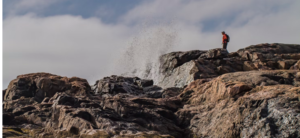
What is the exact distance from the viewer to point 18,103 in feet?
92.4

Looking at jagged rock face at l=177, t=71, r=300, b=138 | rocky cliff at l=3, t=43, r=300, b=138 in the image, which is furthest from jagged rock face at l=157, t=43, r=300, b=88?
jagged rock face at l=177, t=71, r=300, b=138

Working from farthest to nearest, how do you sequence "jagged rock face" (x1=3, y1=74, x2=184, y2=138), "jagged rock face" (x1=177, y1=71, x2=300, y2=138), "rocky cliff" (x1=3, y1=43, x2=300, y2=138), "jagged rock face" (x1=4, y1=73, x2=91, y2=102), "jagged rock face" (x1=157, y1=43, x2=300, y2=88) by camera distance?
"jagged rock face" (x1=157, y1=43, x2=300, y2=88)
"jagged rock face" (x1=4, y1=73, x2=91, y2=102)
"jagged rock face" (x1=3, y1=74, x2=184, y2=138)
"rocky cliff" (x1=3, y1=43, x2=300, y2=138)
"jagged rock face" (x1=177, y1=71, x2=300, y2=138)

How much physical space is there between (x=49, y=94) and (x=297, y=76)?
1787 cm

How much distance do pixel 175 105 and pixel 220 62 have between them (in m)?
9.18

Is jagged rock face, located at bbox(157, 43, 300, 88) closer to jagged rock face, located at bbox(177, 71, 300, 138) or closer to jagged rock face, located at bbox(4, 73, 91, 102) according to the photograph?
jagged rock face, located at bbox(177, 71, 300, 138)

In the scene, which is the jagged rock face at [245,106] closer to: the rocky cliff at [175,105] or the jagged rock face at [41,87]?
the rocky cliff at [175,105]

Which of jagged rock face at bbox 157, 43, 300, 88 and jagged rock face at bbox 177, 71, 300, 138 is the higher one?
jagged rock face at bbox 157, 43, 300, 88

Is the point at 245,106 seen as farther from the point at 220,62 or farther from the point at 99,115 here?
the point at 220,62

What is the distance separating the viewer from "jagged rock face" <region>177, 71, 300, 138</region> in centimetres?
1997

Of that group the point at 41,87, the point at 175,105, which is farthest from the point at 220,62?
the point at 41,87

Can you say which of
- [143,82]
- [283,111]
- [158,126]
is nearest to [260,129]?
[283,111]

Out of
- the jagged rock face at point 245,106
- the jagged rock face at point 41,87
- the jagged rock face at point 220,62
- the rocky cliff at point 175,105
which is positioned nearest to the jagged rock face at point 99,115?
the rocky cliff at point 175,105

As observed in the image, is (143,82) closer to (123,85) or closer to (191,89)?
(123,85)

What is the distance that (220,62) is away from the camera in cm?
3344
